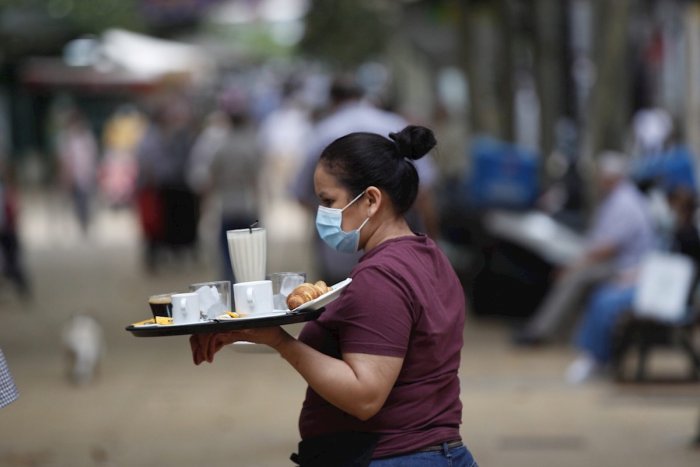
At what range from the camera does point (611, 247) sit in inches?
433

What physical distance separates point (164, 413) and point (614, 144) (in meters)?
5.53

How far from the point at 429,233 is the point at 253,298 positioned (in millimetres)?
7132

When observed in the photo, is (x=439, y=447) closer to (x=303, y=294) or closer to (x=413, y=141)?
(x=303, y=294)

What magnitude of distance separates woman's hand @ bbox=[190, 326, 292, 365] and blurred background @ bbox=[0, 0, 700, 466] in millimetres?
187

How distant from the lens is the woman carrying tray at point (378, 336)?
3521 mm

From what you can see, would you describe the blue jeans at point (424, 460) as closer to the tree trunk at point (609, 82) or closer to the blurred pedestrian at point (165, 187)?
the tree trunk at point (609, 82)

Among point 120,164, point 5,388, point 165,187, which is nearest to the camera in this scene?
point 5,388

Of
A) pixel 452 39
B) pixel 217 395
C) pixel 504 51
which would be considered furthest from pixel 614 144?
pixel 452 39

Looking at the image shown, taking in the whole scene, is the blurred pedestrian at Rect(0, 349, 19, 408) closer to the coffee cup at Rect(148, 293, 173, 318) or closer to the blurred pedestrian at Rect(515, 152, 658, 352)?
the coffee cup at Rect(148, 293, 173, 318)

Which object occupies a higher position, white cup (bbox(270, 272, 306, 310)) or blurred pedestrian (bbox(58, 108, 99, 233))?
blurred pedestrian (bbox(58, 108, 99, 233))

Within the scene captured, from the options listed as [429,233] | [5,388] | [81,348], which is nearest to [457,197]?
[429,233]

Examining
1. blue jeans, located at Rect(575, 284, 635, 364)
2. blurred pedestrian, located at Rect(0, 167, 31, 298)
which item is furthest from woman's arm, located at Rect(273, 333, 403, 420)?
blurred pedestrian, located at Rect(0, 167, 31, 298)

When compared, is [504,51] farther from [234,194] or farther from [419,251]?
[419,251]

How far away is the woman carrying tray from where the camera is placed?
352 centimetres
